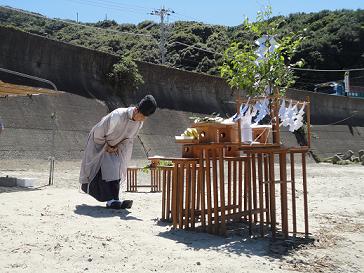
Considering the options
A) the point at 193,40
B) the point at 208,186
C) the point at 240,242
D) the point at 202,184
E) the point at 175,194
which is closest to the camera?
the point at 240,242

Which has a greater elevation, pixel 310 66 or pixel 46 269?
pixel 310 66

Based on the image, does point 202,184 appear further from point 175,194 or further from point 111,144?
point 111,144

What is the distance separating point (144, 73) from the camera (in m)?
25.0

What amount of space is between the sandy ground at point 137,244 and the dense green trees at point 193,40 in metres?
44.3

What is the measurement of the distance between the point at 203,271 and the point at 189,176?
1.83 meters

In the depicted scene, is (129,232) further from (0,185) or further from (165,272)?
(0,185)

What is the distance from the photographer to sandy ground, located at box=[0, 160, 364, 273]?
4.45 m

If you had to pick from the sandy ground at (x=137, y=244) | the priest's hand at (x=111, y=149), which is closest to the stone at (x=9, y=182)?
the sandy ground at (x=137, y=244)

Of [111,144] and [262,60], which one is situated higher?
[262,60]

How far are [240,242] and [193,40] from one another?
178 ft

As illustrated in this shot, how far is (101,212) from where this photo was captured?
6.79 meters

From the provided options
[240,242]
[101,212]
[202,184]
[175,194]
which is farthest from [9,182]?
[240,242]

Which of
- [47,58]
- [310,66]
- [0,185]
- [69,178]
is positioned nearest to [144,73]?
[47,58]

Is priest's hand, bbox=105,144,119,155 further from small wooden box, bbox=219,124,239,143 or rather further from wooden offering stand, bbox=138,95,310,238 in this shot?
small wooden box, bbox=219,124,239,143
